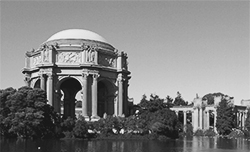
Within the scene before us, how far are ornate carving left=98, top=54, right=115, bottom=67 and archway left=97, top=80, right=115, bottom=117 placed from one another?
10.5 feet

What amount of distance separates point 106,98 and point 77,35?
12.4 m

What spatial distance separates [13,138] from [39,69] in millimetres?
18660

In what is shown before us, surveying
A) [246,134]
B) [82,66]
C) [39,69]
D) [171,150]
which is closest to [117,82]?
[82,66]

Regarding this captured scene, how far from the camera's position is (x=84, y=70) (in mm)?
67875

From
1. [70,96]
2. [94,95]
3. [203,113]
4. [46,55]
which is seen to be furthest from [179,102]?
[46,55]

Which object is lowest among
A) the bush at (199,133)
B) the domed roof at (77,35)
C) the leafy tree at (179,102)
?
the bush at (199,133)

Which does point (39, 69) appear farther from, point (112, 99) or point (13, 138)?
point (13, 138)

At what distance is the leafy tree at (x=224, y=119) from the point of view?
81106 millimetres

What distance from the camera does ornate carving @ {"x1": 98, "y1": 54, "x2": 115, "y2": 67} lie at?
7106cm

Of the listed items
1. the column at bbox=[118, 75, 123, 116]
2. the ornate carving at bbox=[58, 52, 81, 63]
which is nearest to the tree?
the ornate carving at bbox=[58, 52, 81, 63]

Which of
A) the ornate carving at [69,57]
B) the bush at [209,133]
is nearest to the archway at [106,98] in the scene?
the ornate carving at [69,57]

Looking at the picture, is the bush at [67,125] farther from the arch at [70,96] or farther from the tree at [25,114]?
the arch at [70,96]

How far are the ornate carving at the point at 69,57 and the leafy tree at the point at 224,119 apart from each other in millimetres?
31926

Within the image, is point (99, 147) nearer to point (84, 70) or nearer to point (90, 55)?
point (84, 70)
